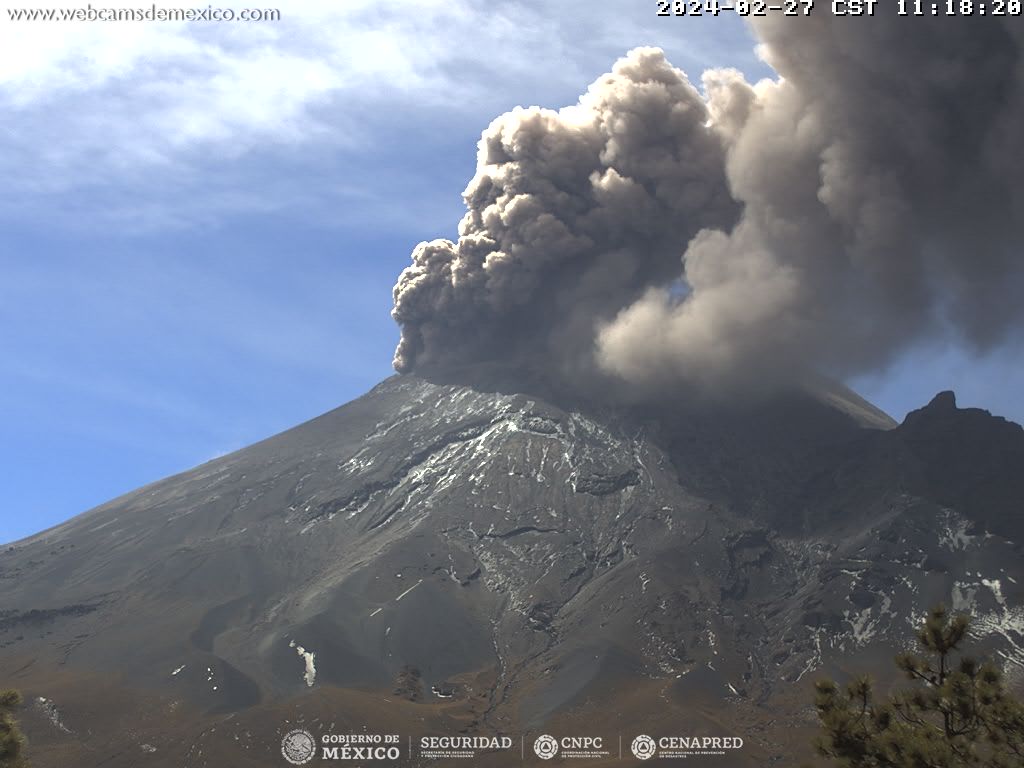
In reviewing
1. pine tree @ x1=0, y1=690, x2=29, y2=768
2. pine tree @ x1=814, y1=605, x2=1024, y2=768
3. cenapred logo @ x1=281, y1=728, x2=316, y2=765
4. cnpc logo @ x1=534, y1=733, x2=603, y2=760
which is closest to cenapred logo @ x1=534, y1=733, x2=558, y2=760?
cnpc logo @ x1=534, y1=733, x2=603, y2=760

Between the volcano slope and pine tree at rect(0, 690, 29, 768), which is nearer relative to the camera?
pine tree at rect(0, 690, 29, 768)

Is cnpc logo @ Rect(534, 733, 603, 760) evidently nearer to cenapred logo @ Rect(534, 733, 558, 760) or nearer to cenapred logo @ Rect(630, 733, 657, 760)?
cenapred logo @ Rect(534, 733, 558, 760)

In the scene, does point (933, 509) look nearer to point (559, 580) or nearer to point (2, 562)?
point (559, 580)

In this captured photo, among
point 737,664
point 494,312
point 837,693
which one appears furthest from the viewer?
point 494,312

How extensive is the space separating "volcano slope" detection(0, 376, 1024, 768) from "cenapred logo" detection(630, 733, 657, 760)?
151 centimetres

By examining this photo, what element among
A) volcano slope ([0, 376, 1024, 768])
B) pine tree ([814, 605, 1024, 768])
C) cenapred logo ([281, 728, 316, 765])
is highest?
volcano slope ([0, 376, 1024, 768])

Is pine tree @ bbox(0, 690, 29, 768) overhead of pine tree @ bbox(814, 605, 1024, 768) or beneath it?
overhead

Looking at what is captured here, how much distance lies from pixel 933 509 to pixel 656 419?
103 ft

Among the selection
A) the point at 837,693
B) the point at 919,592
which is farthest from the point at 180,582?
the point at 837,693

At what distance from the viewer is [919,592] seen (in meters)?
87.9

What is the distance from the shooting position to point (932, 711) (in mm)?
14297

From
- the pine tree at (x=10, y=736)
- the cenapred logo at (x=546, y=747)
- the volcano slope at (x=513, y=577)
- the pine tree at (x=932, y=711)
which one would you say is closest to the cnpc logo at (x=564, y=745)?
the cenapred logo at (x=546, y=747)

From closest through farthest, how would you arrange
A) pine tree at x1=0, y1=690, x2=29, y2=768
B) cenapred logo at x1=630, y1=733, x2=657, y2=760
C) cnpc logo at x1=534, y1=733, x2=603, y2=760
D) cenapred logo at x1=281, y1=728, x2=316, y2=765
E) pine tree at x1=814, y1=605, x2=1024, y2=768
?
pine tree at x1=814, y1=605, x2=1024, y2=768 < pine tree at x1=0, y1=690, x2=29, y2=768 < cenapred logo at x1=630, y1=733, x2=657, y2=760 < cenapred logo at x1=281, y1=728, x2=316, y2=765 < cnpc logo at x1=534, y1=733, x2=603, y2=760

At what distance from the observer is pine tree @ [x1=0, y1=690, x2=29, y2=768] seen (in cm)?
1642
